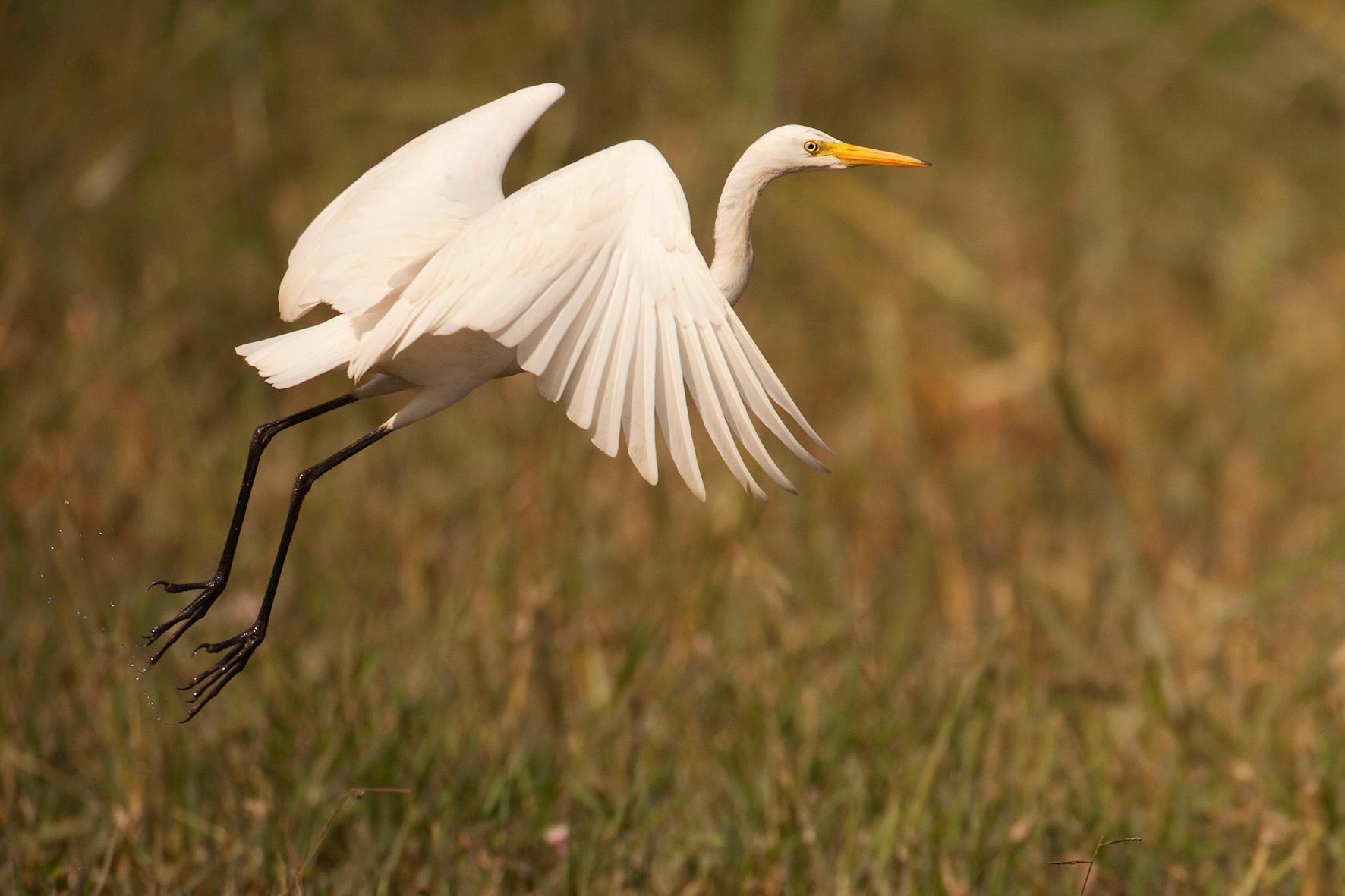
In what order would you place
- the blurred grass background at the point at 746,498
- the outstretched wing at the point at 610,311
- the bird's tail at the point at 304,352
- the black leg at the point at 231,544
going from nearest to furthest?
the outstretched wing at the point at 610,311, the bird's tail at the point at 304,352, the black leg at the point at 231,544, the blurred grass background at the point at 746,498

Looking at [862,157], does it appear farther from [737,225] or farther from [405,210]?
[405,210]

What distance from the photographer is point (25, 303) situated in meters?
4.13

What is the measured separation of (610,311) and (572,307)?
4cm

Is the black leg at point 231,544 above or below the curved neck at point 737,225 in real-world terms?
below

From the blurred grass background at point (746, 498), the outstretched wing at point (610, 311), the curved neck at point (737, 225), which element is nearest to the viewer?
the outstretched wing at point (610, 311)

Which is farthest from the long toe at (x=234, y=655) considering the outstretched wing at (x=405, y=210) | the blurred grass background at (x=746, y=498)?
the outstretched wing at (x=405, y=210)

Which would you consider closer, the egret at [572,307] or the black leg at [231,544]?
the egret at [572,307]

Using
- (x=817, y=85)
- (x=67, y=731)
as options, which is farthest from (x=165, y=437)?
(x=817, y=85)

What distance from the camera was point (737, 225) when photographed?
1644 mm

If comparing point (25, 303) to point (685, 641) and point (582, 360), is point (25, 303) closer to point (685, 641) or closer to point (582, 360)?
point (685, 641)

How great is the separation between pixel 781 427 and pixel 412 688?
1569 mm

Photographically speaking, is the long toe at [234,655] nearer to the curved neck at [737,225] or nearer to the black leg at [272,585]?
the black leg at [272,585]

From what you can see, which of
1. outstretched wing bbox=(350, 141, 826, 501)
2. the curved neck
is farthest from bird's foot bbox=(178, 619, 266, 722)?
the curved neck

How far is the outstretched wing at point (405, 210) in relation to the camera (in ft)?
5.95
